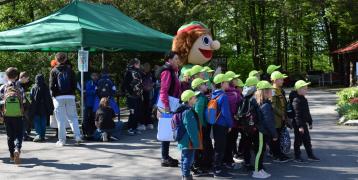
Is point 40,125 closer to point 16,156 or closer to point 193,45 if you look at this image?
point 16,156

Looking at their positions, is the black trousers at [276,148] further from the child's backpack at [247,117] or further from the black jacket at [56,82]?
the black jacket at [56,82]

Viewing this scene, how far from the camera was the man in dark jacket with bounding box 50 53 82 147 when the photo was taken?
10156mm

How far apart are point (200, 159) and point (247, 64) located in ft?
97.6

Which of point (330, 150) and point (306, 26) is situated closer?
point (330, 150)

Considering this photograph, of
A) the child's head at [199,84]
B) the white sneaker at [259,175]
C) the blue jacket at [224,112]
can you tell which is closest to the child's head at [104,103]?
the child's head at [199,84]

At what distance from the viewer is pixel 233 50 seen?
44.7 metres

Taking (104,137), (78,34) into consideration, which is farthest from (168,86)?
(104,137)

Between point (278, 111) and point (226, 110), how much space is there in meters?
1.37

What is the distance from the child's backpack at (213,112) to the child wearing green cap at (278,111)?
1348 mm

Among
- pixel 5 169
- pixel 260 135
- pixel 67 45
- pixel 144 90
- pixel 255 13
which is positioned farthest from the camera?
pixel 255 13

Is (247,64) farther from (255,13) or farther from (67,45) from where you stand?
(67,45)

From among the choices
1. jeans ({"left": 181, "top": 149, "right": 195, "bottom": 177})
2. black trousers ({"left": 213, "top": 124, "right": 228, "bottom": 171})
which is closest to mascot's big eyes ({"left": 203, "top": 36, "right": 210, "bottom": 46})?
black trousers ({"left": 213, "top": 124, "right": 228, "bottom": 171})

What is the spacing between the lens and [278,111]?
27.4 ft

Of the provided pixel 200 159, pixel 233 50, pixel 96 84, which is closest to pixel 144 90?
pixel 96 84
